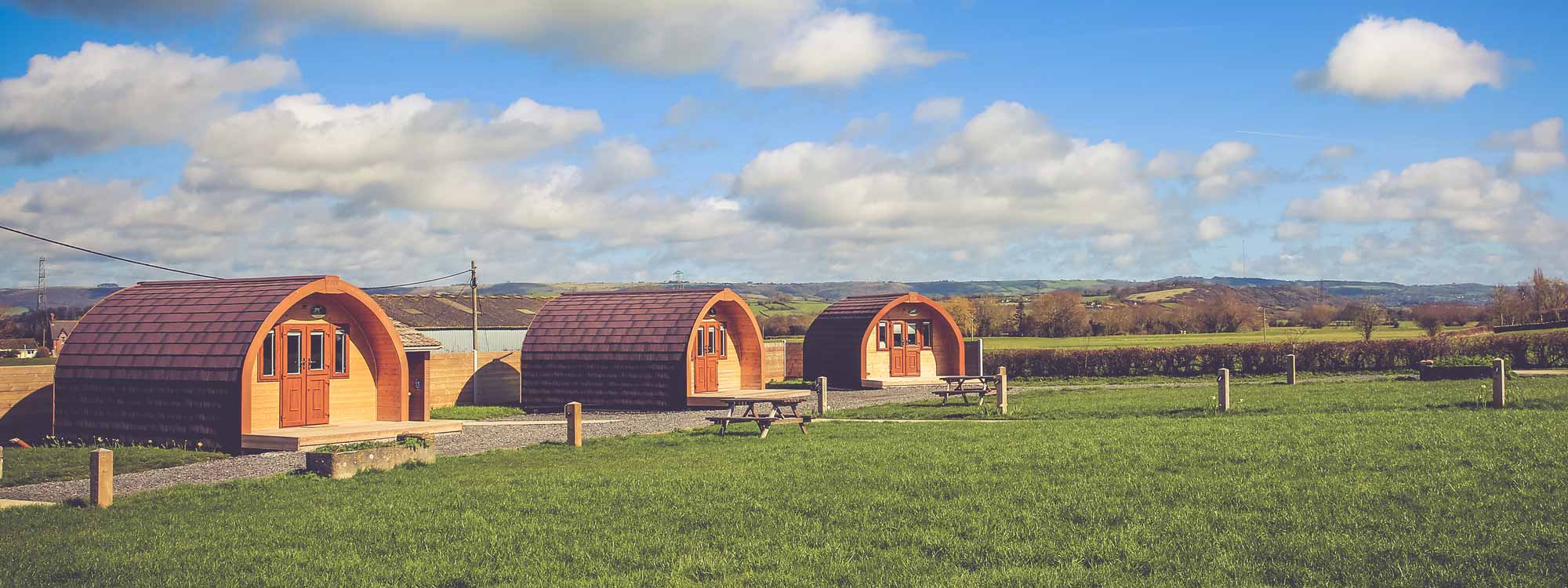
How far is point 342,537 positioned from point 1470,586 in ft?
30.3

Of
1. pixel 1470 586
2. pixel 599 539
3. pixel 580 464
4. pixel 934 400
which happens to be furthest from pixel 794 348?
pixel 1470 586

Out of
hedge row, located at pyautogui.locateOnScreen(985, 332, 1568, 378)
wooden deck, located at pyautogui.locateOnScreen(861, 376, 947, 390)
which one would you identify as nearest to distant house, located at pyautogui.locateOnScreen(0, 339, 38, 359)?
wooden deck, located at pyautogui.locateOnScreen(861, 376, 947, 390)

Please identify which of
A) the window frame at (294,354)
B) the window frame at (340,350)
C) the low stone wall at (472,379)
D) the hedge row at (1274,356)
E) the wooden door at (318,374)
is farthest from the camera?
the hedge row at (1274,356)

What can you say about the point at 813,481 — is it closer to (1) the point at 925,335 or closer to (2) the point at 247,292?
(2) the point at 247,292

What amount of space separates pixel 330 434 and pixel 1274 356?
103ft

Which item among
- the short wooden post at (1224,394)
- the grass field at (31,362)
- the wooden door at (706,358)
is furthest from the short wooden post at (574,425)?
the short wooden post at (1224,394)

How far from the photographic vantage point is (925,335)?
3828 centimetres

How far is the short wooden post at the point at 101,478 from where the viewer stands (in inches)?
469

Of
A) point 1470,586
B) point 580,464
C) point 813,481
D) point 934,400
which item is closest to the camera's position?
point 1470,586

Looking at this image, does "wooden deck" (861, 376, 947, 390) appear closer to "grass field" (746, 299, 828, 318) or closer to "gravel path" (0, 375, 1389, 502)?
"gravel path" (0, 375, 1389, 502)

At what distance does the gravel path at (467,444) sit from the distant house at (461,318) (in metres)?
21.2

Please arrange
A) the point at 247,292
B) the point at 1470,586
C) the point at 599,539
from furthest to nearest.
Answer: the point at 247,292, the point at 599,539, the point at 1470,586

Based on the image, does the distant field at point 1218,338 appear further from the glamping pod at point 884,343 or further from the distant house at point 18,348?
the distant house at point 18,348

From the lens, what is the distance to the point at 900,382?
116 feet
